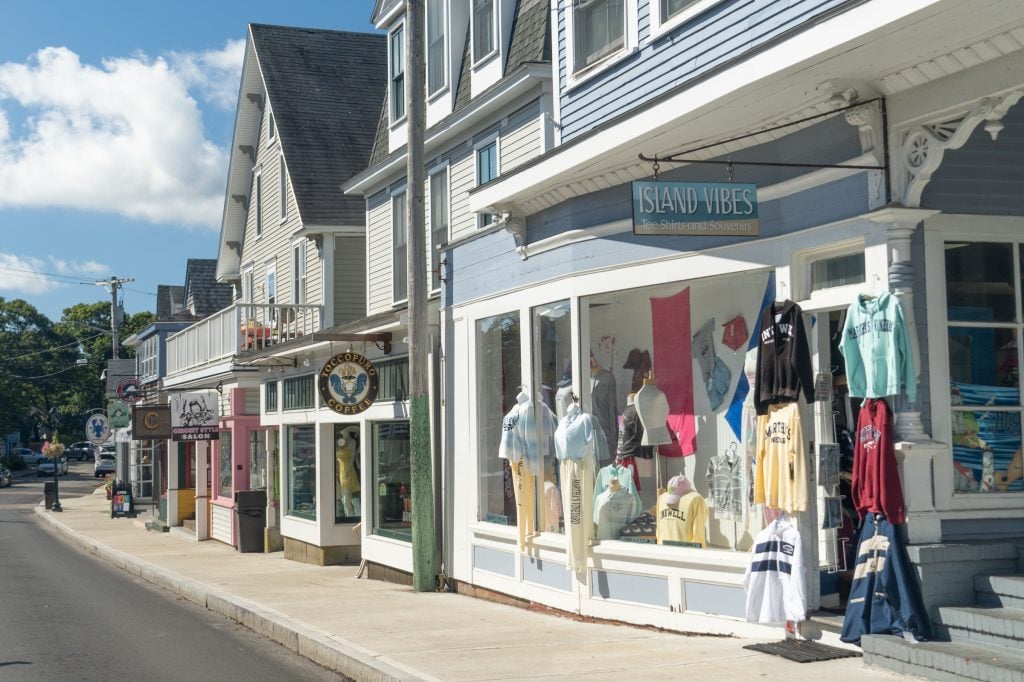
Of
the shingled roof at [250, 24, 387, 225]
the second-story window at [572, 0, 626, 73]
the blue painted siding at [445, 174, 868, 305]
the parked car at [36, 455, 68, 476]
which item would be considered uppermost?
the shingled roof at [250, 24, 387, 225]

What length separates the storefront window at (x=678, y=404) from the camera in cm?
1018

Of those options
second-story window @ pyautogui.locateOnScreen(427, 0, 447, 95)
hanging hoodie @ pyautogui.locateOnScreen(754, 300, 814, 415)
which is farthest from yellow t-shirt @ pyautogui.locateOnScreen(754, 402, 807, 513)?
second-story window @ pyautogui.locateOnScreen(427, 0, 447, 95)

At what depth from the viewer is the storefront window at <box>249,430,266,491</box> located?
1025 inches

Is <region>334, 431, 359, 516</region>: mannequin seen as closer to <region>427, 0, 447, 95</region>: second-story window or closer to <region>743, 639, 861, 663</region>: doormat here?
<region>427, 0, 447, 95</region>: second-story window

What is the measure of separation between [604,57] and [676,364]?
3.65 meters

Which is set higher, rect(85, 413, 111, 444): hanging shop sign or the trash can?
rect(85, 413, 111, 444): hanging shop sign

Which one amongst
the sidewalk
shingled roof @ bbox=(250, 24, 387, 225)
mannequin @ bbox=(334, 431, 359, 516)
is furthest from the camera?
shingled roof @ bbox=(250, 24, 387, 225)

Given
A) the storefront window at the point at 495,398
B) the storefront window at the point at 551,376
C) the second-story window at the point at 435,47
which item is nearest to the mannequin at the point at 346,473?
the second-story window at the point at 435,47

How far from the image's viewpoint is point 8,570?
2034cm

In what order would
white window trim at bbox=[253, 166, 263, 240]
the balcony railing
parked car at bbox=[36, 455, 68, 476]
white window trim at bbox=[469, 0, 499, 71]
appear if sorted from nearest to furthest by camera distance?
white window trim at bbox=[469, 0, 499, 71], the balcony railing, white window trim at bbox=[253, 166, 263, 240], parked car at bbox=[36, 455, 68, 476]

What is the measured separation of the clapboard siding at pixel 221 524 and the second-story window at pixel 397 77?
10.4 metres

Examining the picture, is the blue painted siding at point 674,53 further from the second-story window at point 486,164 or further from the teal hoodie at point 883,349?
the second-story window at point 486,164

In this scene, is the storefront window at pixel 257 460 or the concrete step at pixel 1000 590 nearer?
the concrete step at pixel 1000 590

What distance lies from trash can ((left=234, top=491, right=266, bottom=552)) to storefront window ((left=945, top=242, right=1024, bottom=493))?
1871cm
